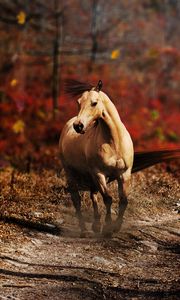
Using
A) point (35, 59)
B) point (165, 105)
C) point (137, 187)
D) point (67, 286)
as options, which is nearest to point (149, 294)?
point (67, 286)

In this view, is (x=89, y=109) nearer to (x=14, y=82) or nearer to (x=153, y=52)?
(x=14, y=82)

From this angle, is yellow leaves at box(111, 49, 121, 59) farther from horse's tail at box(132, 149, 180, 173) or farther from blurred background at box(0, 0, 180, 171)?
horse's tail at box(132, 149, 180, 173)

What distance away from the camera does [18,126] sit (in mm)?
24125

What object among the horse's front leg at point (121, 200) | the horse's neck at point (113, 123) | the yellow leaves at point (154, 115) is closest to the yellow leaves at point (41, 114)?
the yellow leaves at point (154, 115)

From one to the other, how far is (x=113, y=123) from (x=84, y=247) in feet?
6.26

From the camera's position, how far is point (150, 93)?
36500 millimetres

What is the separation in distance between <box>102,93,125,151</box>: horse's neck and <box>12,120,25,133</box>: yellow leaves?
15355 mm

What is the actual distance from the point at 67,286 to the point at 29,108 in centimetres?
1920

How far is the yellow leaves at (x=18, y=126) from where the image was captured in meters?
23.9

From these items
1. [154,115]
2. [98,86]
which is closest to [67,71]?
[154,115]

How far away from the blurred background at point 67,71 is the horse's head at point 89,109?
8.45 meters

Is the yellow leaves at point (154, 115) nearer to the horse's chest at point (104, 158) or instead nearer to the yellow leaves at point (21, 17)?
the yellow leaves at point (21, 17)

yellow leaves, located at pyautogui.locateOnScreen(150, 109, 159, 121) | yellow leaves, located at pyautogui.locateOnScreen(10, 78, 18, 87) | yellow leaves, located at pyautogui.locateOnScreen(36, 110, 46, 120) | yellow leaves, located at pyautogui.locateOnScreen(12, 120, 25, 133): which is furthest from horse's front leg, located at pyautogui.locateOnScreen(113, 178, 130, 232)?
yellow leaves, located at pyautogui.locateOnScreen(150, 109, 159, 121)

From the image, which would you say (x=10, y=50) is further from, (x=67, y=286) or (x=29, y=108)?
(x=67, y=286)
